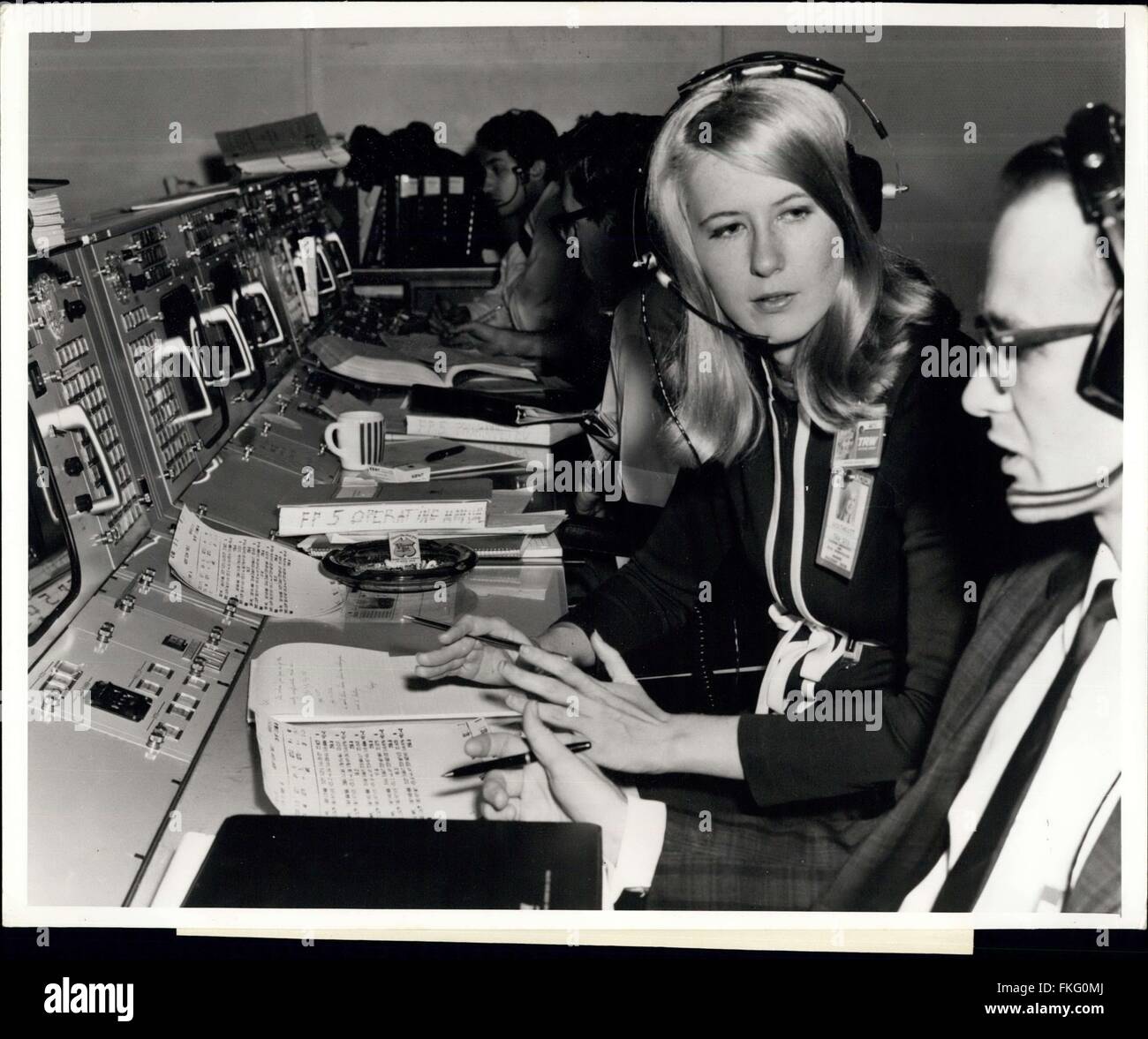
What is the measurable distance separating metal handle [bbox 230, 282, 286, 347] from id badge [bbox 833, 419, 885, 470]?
1.23 meters

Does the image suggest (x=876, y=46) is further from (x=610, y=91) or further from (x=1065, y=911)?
(x=610, y=91)

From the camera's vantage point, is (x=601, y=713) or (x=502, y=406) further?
(x=502, y=406)

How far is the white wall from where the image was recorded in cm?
125

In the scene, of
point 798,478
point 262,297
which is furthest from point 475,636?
point 262,297

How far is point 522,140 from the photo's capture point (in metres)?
3.51

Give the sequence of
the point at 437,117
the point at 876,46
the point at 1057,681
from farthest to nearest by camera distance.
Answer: the point at 437,117 → the point at 876,46 → the point at 1057,681

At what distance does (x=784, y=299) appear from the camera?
1.31 meters

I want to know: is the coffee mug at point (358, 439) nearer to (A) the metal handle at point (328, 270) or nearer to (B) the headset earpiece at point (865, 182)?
(B) the headset earpiece at point (865, 182)

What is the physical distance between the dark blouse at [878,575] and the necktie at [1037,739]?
107mm

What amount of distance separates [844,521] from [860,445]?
0.09m

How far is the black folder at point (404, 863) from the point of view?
912 millimetres

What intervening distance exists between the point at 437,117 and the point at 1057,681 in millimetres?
4016

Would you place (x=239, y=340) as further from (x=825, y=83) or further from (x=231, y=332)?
(x=825, y=83)
